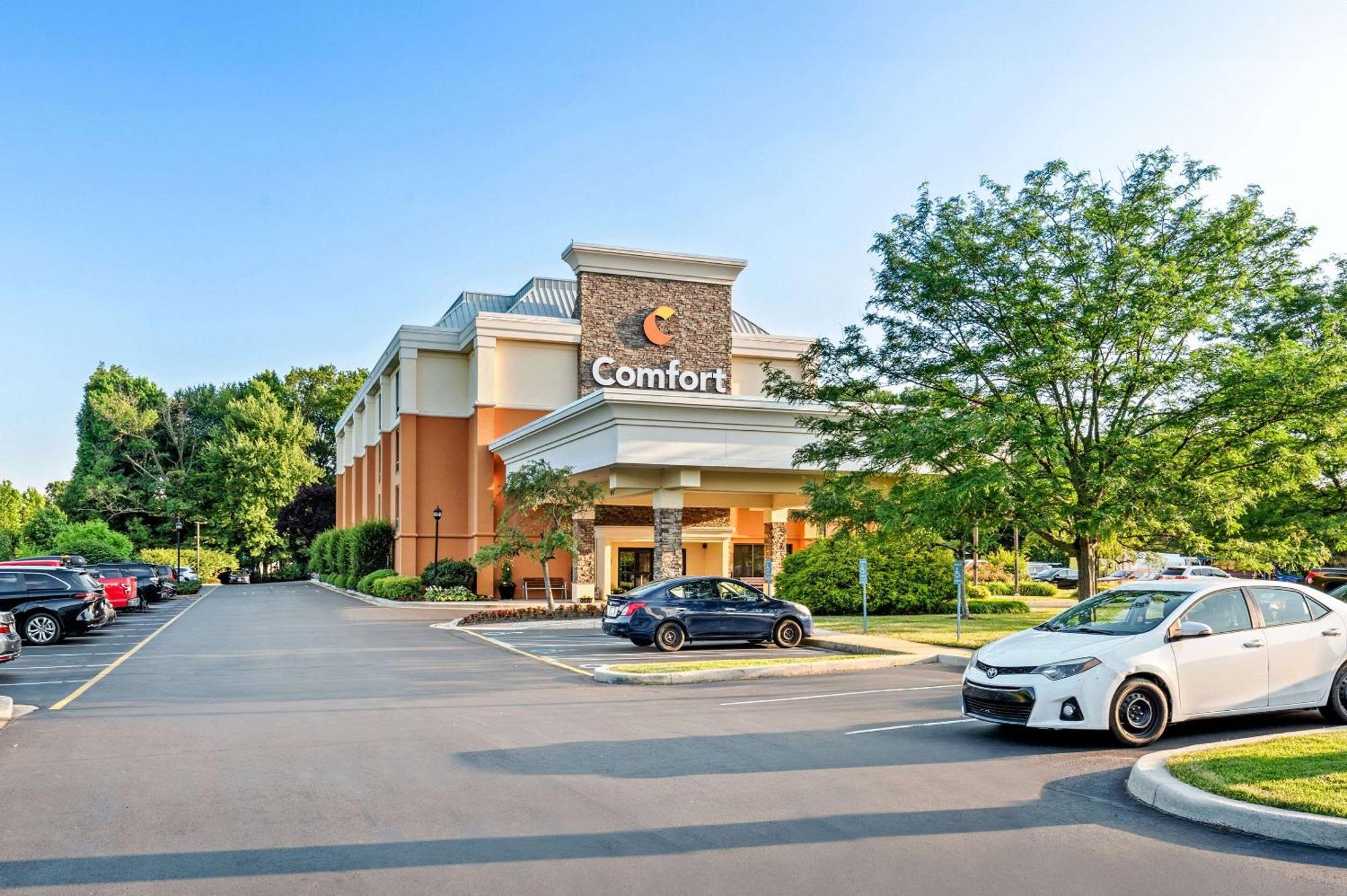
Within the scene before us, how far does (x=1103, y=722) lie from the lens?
994 cm

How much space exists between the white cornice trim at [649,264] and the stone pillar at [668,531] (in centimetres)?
1291

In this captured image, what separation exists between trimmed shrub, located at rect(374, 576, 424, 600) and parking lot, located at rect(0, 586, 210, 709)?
449 inches

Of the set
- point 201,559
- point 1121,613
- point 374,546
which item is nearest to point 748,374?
point 374,546

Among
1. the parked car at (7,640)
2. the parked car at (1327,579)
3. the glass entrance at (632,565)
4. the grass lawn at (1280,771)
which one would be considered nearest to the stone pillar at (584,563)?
the glass entrance at (632,565)

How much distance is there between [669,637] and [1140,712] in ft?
38.2

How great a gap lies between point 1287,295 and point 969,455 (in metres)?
6.54

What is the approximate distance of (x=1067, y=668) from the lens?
10141 millimetres

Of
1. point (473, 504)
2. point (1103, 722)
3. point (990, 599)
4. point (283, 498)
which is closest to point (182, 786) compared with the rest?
point (1103, 722)

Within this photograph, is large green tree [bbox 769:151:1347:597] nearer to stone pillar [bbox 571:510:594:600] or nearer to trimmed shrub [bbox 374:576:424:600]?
stone pillar [bbox 571:510:594:600]

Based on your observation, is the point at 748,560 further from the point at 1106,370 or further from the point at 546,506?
the point at 1106,370

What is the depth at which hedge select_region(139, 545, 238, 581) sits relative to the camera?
229ft

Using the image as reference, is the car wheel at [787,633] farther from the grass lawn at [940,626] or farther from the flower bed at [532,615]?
the flower bed at [532,615]

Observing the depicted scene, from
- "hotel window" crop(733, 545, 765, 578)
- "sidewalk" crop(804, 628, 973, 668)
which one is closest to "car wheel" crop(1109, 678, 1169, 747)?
"sidewalk" crop(804, 628, 973, 668)

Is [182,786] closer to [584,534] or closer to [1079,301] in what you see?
[1079,301]
